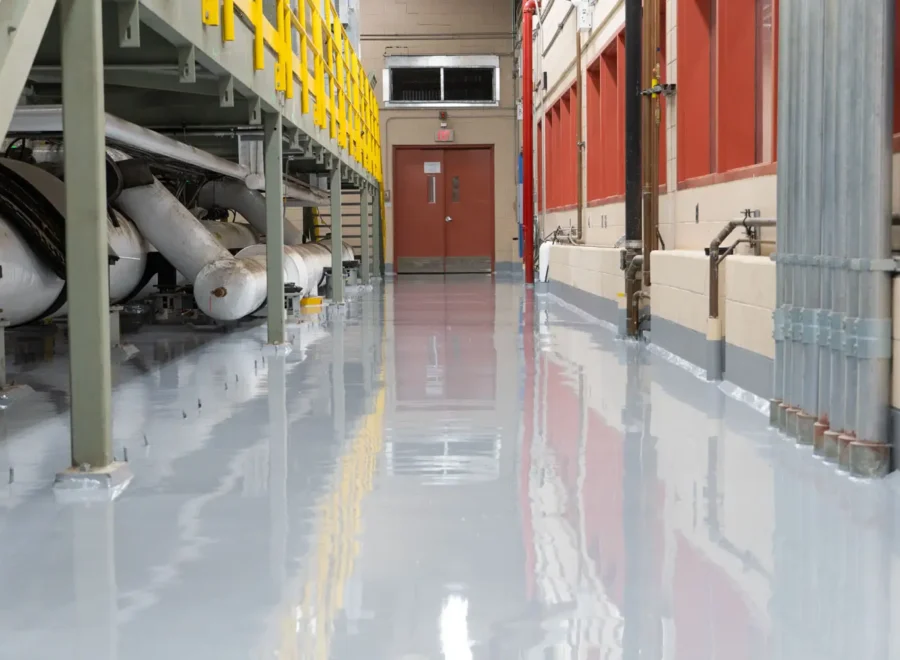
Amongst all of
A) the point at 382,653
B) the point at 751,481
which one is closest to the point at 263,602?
the point at 382,653

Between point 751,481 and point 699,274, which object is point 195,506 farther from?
point 699,274

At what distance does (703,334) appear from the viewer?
21.4ft

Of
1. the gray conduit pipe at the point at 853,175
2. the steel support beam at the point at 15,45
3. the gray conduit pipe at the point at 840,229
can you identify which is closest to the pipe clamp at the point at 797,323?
the gray conduit pipe at the point at 840,229

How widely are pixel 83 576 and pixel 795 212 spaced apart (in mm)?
3062

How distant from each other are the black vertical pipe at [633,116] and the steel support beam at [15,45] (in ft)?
19.3

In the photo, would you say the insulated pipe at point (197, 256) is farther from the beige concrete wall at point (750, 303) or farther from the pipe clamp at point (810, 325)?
the pipe clamp at point (810, 325)

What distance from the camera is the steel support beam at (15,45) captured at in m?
2.75

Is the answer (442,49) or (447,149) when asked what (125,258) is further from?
(442,49)

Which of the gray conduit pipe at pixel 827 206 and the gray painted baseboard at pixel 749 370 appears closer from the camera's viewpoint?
the gray conduit pipe at pixel 827 206

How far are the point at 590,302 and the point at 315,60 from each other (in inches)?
162

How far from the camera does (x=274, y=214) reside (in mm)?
7637

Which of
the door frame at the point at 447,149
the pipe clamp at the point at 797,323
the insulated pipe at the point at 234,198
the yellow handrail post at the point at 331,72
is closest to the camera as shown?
the pipe clamp at the point at 797,323

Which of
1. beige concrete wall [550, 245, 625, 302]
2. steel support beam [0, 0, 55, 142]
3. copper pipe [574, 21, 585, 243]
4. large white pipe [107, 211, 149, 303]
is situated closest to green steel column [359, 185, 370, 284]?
beige concrete wall [550, 245, 625, 302]

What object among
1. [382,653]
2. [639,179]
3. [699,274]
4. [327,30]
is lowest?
[382,653]
